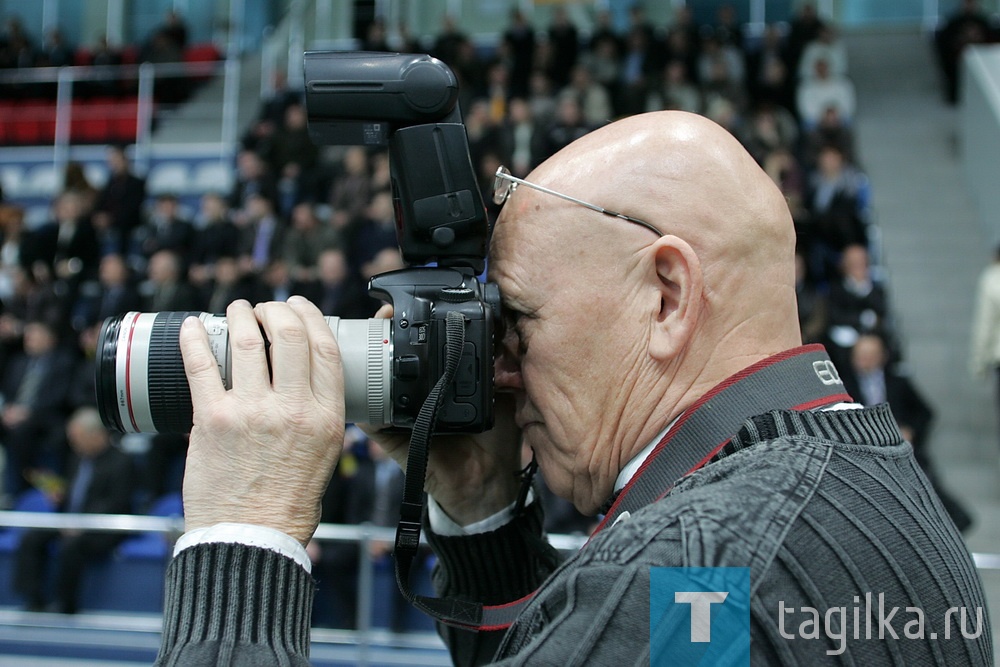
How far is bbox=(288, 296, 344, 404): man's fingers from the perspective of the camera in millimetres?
1186

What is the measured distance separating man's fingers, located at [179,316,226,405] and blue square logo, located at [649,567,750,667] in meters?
0.56

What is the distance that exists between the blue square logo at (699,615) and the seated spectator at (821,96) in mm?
7881

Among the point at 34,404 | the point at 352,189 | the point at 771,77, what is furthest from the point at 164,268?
the point at 771,77

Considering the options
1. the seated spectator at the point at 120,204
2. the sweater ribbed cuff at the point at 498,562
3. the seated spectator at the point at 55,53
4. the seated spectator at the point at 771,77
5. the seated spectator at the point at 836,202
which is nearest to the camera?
the sweater ribbed cuff at the point at 498,562

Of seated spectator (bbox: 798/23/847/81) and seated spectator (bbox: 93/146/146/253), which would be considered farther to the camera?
seated spectator (bbox: 798/23/847/81)

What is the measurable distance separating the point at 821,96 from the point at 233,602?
27.0ft

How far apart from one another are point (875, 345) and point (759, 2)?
7.72m

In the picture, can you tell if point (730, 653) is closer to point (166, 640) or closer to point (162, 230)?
point (166, 640)

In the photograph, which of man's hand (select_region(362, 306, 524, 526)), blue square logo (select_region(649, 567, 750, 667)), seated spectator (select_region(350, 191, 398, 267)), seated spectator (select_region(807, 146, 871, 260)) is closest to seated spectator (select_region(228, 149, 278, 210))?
seated spectator (select_region(350, 191, 398, 267))

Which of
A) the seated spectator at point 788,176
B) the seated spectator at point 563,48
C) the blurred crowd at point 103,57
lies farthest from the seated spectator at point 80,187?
the seated spectator at point 788,176

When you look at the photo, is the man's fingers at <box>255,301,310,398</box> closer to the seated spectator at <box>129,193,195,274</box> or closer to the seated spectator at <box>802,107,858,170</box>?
the seated spectator at <box>129,193,195,274</box>

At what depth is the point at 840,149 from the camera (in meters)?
7.19

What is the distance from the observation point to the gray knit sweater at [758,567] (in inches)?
35.6

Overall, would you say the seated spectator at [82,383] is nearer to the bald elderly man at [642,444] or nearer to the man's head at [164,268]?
the man's head at [164,268]
